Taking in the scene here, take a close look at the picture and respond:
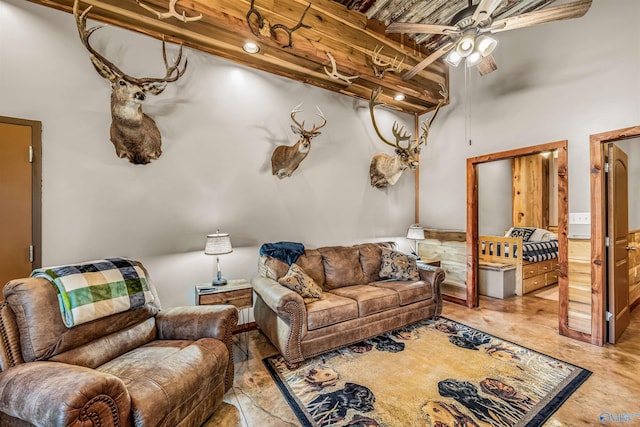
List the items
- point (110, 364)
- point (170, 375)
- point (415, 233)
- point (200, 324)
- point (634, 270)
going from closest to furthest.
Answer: point (170, 375) < point (110, 364) < point (200, 324) < point (634, 270) < point (415, 233)

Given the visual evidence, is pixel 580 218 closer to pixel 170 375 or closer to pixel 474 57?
pixel 474 57

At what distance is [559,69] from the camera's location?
3.23m

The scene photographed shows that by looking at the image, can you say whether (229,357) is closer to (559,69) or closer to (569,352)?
(569,352)

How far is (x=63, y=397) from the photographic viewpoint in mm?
1121

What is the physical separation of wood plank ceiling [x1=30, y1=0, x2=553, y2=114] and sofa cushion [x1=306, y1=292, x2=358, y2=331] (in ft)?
9.03

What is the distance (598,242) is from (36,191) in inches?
216

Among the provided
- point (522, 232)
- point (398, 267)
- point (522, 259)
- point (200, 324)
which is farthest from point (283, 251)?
point (522, 232)

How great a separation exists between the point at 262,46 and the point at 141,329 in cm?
300

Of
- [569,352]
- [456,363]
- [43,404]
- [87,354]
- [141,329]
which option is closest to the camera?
[43,404]

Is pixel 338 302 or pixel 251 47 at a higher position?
pixel 251 47

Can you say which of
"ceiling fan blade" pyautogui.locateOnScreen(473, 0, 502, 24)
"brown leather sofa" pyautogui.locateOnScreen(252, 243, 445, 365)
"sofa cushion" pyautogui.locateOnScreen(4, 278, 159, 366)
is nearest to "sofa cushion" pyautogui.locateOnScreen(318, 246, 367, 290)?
"brown leather sofa" pyautogui.locateOnScreen(252, 243, 445, 365)

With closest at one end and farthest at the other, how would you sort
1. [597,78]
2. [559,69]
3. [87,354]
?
[87,354] < [597,78] < [559,69]

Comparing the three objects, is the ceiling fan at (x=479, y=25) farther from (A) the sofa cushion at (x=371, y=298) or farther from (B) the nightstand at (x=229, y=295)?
(B) the nightstand at (x=229, y=295)

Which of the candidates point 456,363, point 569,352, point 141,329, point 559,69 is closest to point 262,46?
point 141,329
